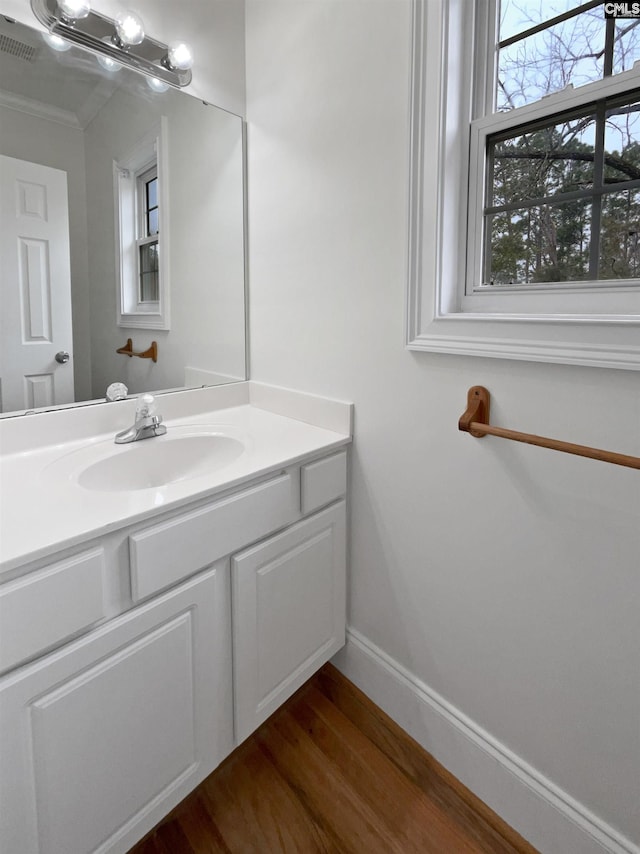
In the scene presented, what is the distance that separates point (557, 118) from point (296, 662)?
4.79 ft

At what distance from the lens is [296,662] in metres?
1.30

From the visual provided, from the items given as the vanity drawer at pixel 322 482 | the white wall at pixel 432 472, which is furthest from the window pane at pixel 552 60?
the vanity drawer at pixel 322 482

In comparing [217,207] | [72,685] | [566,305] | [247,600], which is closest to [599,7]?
[566,305]

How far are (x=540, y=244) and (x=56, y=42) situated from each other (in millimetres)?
1275

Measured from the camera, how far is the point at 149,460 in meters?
1.30

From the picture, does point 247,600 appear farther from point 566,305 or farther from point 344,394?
point 566,305

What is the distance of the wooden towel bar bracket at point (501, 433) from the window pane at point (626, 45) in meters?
0.66

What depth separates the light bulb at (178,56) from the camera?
1.32m

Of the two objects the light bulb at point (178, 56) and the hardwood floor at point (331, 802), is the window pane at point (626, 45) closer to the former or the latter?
the light bulb at point (178, 56)

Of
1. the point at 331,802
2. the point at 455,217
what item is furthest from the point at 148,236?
the point at 331,802

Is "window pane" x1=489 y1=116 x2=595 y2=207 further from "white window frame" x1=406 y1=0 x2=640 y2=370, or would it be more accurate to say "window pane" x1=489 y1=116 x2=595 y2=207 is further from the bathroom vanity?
the bathroom vanity

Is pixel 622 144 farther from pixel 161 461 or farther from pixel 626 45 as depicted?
pixel 161 461

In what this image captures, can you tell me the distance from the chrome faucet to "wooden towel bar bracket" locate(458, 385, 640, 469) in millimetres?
840

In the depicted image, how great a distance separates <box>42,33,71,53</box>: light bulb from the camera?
1146 mm
